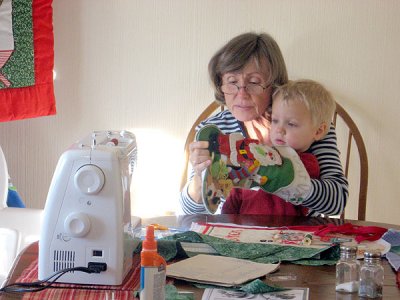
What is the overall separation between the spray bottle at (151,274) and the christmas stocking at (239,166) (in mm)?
604

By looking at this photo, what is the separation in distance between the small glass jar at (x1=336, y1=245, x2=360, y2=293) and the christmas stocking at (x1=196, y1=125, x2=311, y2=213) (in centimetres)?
46

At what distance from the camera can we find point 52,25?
9.77ft

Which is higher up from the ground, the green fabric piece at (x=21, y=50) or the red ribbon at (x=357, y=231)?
the green fabric piece at (x=21, y=50)

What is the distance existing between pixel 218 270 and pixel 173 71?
1678 mm

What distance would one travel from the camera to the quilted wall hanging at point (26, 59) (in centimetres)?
287

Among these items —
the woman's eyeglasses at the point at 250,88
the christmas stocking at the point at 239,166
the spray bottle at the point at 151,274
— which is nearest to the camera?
the spray bottle at the point at 151,274

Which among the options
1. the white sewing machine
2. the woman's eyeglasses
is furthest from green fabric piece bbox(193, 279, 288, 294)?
the woman's eyeglasses

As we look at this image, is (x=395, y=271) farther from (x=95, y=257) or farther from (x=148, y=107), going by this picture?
(x=148, y=107)

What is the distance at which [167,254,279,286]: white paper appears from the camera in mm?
1372

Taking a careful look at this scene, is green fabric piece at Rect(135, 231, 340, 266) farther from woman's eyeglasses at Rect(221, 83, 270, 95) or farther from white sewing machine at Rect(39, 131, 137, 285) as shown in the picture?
woman's eyeglasses at Rect(221, 83, 270, 95)

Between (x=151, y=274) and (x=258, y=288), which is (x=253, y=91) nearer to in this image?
(x=258, y=288)

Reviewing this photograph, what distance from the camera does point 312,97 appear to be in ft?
6.89

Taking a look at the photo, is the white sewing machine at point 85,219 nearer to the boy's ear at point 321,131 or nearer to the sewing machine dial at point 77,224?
the sewing machine dial at point 77,224

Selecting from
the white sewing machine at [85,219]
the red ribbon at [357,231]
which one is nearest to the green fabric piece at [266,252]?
the red ribbon at [357,231]
